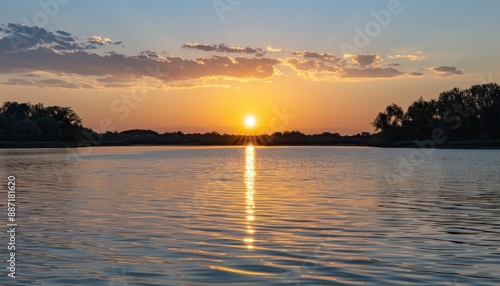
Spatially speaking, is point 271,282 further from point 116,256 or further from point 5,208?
point 5,208

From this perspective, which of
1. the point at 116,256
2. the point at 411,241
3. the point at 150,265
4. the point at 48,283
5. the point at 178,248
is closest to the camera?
the point at 48,283

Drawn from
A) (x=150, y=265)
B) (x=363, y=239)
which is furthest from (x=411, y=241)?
(x=150, y=265)

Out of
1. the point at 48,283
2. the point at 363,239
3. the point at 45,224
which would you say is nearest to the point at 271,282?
Answer: the point at 48,283

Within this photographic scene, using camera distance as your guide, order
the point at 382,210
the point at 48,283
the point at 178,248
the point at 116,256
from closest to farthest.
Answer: the point at 48,283 → the point at 116,256 → the point at 178,248 → the point at 382,210

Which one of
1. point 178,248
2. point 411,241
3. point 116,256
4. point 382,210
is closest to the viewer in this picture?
point 116,256

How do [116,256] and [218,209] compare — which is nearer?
[116,256]

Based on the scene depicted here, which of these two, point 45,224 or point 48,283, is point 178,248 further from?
point 45,224

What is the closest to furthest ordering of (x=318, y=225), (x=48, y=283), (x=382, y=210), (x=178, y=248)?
(x=48, y=283) < (x=178, y=248) < (x=318, y=225) < (x=382, y=210)

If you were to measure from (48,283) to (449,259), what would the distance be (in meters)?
10.5

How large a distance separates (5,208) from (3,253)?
1298 cm

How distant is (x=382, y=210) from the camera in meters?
30.1

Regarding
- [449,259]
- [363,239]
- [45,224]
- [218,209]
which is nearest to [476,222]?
[363,239]

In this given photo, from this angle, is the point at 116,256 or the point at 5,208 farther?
the point at 5,208

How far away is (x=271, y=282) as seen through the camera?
48.6 feet
